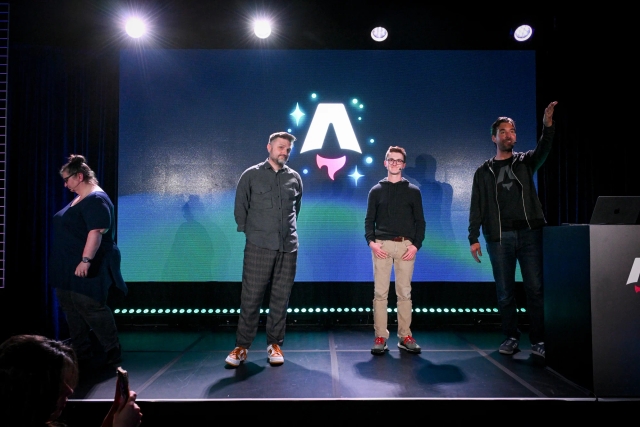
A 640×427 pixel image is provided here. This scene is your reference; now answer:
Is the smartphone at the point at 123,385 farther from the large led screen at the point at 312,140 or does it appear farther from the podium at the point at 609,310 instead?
the large led screen at the point at 312,140

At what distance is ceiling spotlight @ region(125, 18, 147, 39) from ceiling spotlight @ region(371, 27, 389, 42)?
98.3 inches

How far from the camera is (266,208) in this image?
305cm

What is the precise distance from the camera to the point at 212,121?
438 cm

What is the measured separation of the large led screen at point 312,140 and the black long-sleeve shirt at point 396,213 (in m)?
0.97

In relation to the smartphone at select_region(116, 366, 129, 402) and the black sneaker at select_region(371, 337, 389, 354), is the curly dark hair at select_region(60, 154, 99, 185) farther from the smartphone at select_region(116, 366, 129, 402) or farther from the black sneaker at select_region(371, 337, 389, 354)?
the black sneaker at select_region(371, 337, 389, 354)

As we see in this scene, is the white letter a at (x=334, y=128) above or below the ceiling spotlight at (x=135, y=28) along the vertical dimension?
below

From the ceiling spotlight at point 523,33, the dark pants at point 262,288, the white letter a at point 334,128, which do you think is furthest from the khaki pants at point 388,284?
the ceiling spotlight at point 523,33

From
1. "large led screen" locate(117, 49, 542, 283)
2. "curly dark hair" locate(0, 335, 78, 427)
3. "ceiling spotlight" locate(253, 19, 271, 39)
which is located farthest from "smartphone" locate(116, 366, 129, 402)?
"ceiling spotlight" locate(253, 19, 271, 39)

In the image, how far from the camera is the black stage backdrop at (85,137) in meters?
4.03

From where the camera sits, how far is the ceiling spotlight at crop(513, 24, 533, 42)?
4234 millimetres

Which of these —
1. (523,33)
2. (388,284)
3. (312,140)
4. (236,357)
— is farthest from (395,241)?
(523,33)

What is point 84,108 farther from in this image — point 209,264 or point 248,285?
point 248,285

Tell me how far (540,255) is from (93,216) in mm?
3436
